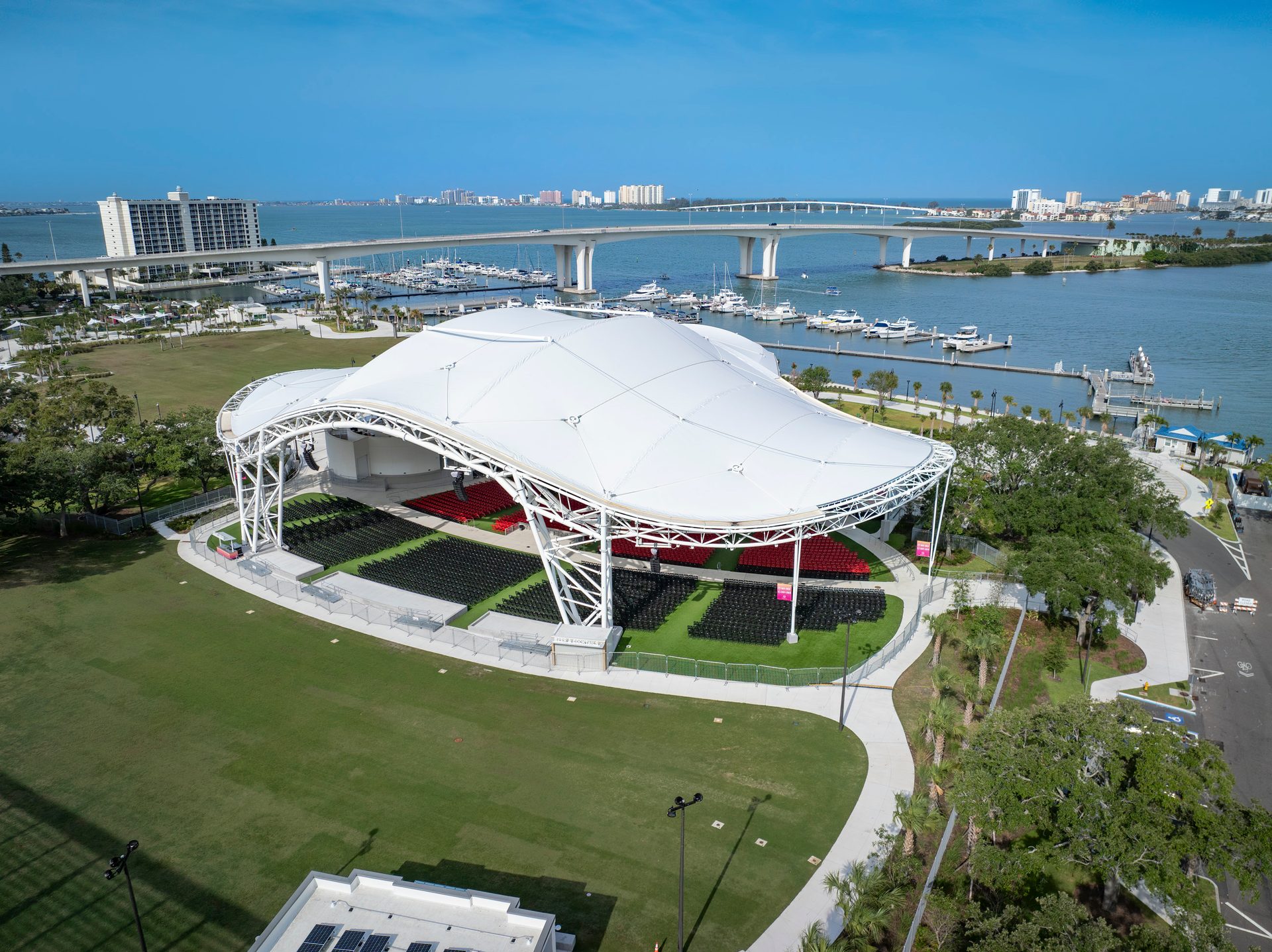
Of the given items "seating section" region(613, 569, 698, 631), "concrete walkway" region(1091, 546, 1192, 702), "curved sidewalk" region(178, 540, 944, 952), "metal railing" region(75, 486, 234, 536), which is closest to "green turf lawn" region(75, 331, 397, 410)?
"metal railing" region(75, 486, 234, 536)

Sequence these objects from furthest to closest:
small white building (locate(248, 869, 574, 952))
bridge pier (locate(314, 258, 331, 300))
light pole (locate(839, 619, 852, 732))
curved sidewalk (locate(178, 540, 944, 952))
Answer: bridge pier (locate(314, 258, 331, 300)) < light pole (locate(839, 619, 852, 732)) < curved sidewalk (locate(178, 540, 944, 952)) < small white building (locate(248, 869, 574, 952))

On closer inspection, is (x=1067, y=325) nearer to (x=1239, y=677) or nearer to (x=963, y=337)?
(x=963, y=337)

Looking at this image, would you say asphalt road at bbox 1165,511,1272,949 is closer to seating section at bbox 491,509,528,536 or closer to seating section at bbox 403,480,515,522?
seating section at bbox 491,509,528,536

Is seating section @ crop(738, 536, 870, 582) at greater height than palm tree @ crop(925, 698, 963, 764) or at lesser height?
lesser

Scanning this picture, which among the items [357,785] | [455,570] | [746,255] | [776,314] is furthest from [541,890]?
[746,255]

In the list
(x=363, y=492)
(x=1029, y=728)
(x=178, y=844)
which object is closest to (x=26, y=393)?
(x=363, y=492)

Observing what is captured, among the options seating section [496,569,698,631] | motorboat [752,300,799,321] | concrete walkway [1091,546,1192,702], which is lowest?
concrete walkway [1091,546,1192,702]

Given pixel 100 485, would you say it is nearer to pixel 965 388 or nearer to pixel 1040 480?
pixel 1040 480

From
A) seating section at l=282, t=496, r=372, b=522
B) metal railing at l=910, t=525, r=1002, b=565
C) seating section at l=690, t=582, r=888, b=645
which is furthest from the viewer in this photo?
seating section at l=282, t=496, r=372, b=522
